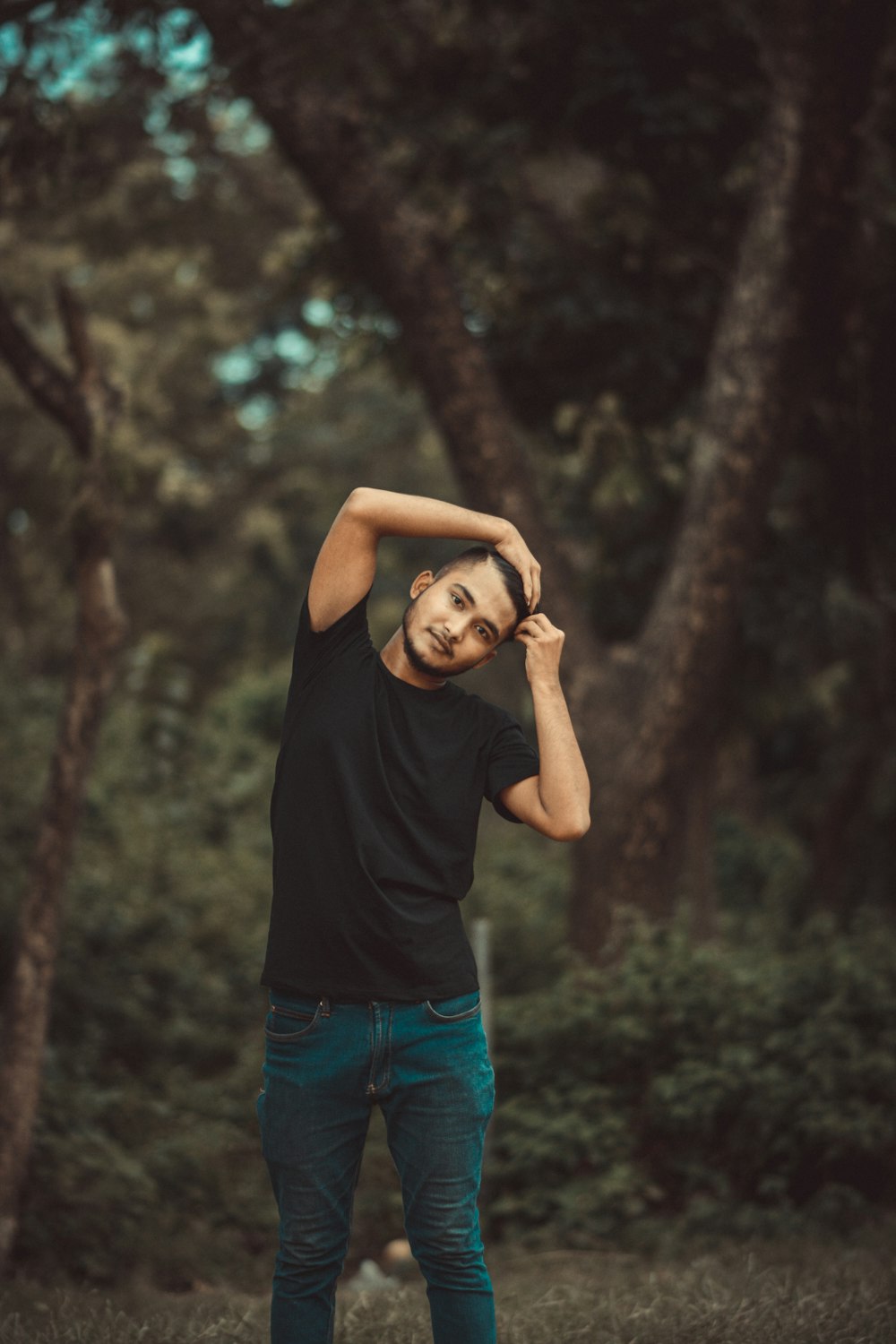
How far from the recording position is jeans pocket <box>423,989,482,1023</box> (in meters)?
2.96

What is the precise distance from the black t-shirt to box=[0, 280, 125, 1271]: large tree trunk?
116 inches

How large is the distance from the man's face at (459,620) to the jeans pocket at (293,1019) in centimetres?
74

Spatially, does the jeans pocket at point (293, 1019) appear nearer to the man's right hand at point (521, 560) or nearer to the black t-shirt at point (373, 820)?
the black t-shirt at point (373, 820)

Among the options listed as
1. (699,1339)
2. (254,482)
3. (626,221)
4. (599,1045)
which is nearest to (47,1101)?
(599,1045)

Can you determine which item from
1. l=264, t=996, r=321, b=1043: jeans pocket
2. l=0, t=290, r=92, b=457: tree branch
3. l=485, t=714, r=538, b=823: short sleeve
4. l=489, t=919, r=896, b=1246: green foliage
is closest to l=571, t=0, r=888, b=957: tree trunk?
l=489, t=919, r=896, b=1246: green foliage

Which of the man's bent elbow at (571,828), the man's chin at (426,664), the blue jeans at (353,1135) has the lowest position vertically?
the blue jeans at (353,1135)

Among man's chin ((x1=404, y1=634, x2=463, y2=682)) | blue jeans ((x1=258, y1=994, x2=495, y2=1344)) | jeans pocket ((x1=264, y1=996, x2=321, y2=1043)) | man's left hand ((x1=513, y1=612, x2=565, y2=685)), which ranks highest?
man's chin ((x1=404, y1=634, x2=463, y2=682))

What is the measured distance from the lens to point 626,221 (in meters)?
9.44

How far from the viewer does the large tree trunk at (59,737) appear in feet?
18.4

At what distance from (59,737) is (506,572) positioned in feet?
11.0

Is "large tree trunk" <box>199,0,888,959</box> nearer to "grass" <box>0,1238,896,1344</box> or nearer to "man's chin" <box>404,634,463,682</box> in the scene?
"grass" <box>0,1238,896,1344</box>

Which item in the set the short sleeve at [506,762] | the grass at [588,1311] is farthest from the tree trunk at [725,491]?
the short sleeve at [506,762]

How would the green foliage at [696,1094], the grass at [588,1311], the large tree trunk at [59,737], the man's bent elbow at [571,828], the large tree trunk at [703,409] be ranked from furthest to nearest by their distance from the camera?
the large tree trunk at [703,409] → the green foliage at [696,1094] → the large tree trunk at [59,737] → the grass at [588,1311] → the man's bent elbow at [571,828]

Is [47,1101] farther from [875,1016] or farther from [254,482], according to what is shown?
[254,482]
